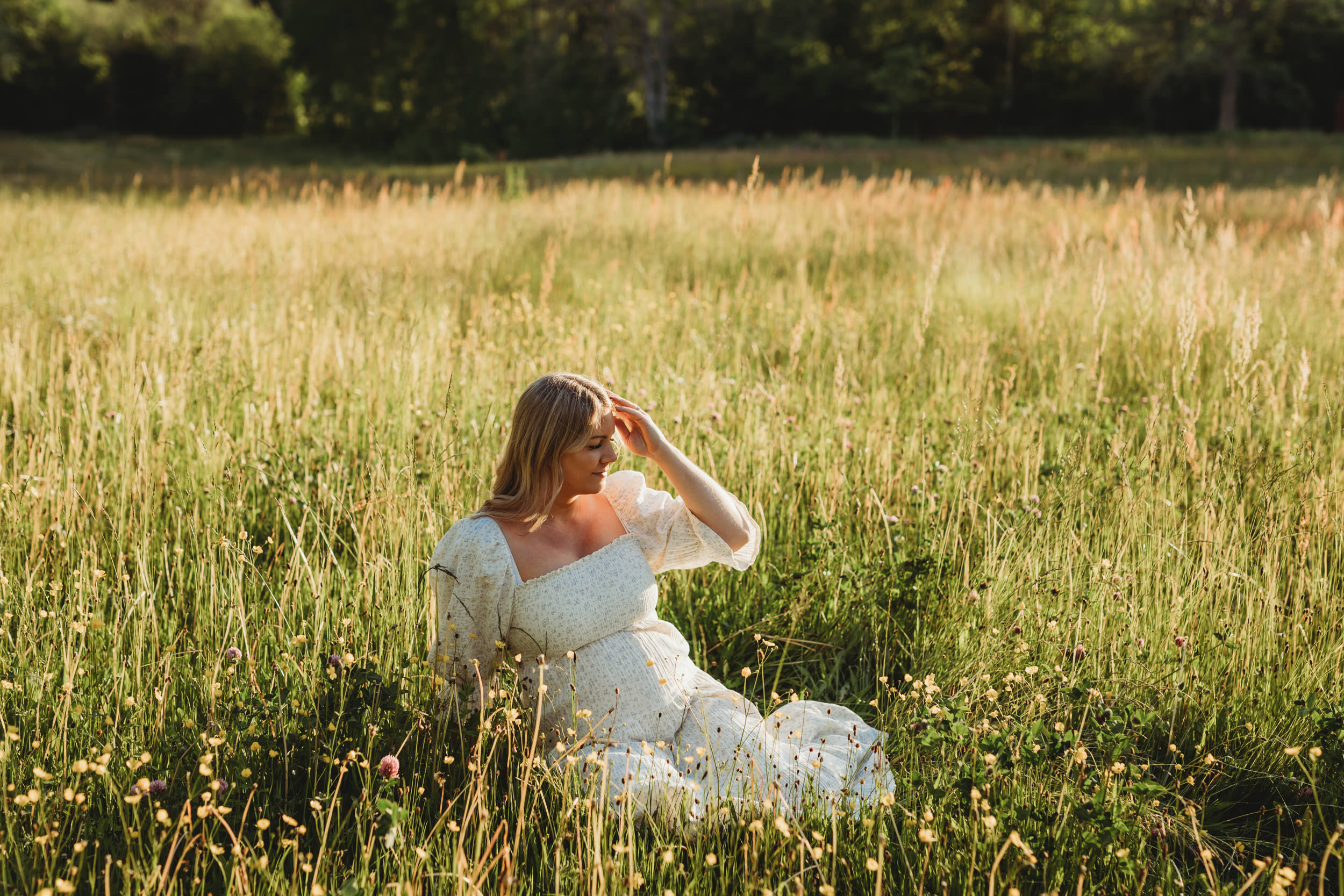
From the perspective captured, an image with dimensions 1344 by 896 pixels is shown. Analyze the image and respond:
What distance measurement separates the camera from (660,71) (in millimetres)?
38625

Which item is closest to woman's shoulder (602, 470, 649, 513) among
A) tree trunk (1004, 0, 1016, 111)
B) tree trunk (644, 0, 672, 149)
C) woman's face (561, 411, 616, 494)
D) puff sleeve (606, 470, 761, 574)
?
puff sleeve (606, 470, 761, 574)

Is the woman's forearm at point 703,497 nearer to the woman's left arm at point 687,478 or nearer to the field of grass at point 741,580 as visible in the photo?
the woman's left arm at point 687,478

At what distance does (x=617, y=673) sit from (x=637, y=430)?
0.66 meters

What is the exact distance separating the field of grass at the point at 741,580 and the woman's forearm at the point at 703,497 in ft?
1.49

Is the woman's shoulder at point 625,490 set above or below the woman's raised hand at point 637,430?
below

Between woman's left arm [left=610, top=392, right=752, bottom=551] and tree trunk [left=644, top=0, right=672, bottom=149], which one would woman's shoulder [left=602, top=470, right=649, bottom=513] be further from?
tree trunk [left=644, top=0, right=672, bottom=149]

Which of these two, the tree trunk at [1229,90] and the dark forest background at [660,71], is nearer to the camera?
the tree trunk at [1229,90]

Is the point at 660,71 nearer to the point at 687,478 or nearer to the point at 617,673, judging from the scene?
the point at 687,478

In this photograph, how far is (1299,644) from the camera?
260cm

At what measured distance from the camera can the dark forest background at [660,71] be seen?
123 ft

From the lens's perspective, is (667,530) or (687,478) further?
(667,530)

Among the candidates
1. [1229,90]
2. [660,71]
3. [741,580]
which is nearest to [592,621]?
[741,580]

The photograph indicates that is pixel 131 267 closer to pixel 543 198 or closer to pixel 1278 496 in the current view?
pixel 543 198

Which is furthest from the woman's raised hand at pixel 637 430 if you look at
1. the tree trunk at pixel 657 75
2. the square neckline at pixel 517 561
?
the tree trunk at pixel 657 75
